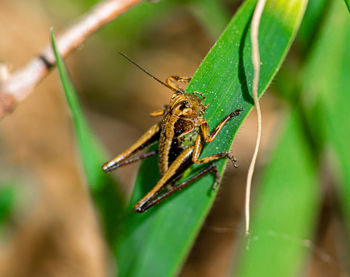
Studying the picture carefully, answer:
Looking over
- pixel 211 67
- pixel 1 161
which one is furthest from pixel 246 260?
pixel 1 161

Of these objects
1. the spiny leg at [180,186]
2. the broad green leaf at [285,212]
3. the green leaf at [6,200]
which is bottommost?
the broad green leaf at [285,212]

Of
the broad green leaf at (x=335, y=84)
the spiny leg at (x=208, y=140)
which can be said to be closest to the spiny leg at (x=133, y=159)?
the spiny leg at (x=208, y=140)

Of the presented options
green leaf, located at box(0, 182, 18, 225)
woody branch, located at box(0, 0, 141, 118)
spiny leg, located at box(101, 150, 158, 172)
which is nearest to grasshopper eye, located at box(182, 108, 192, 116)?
spiny leg, located at box(101, 150, 158, 172)

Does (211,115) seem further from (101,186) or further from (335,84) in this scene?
(335,84)

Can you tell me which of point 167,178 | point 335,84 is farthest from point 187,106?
point 335,84

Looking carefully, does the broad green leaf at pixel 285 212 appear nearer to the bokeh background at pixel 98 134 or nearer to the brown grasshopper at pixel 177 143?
the bokeh background at pixel 98 134

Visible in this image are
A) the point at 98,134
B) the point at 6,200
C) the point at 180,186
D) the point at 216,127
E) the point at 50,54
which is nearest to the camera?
the point at 216,127
